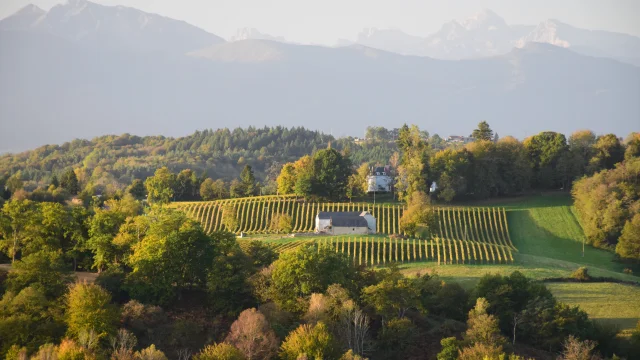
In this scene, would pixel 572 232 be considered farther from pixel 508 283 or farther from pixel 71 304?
pixel 71 304

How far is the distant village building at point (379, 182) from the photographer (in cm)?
9312

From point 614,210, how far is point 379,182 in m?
36.6

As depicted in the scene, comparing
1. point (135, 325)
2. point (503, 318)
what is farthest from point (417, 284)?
point (135, 325)

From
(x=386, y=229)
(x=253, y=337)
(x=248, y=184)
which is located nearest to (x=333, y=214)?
A: (x=386, y=229)

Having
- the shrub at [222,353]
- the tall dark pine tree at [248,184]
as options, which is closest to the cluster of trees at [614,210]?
the tall dark pine tree at [248,184]

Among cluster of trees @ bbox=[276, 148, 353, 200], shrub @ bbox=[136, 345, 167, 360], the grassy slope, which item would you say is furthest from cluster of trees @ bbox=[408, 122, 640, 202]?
shrub @ bbox=[136, 345, 167, 360]

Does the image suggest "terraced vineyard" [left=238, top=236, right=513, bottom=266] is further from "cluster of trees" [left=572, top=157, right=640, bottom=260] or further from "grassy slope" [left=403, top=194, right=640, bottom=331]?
"cluster of trees" [left=572, top=157, right=640, bottom=260]

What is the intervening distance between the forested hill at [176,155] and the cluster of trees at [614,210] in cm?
6694

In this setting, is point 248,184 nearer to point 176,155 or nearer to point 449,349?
point 449,349

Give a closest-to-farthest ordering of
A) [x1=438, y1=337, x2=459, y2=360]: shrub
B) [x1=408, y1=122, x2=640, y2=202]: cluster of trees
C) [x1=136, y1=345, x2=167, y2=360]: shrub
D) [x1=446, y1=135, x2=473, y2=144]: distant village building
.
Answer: [x1=136, y1=345, x2=167, y2=360]: shrub → [x1=438, y1=337, x2=459, y2=360]: shrub → [x1=408, y1=122, x2=640, y2=202]: cluster of trees → [x1=446, y1=135, x2=473, y2=144]: distant village building

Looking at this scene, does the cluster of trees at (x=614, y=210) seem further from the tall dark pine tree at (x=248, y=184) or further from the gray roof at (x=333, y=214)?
the tall dark pine tree at (x=248, y=184)

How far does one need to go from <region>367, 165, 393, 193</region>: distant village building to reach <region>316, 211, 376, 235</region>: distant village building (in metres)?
17.8

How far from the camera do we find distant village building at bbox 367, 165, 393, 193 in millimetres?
93125

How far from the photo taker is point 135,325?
38531 millimetres
